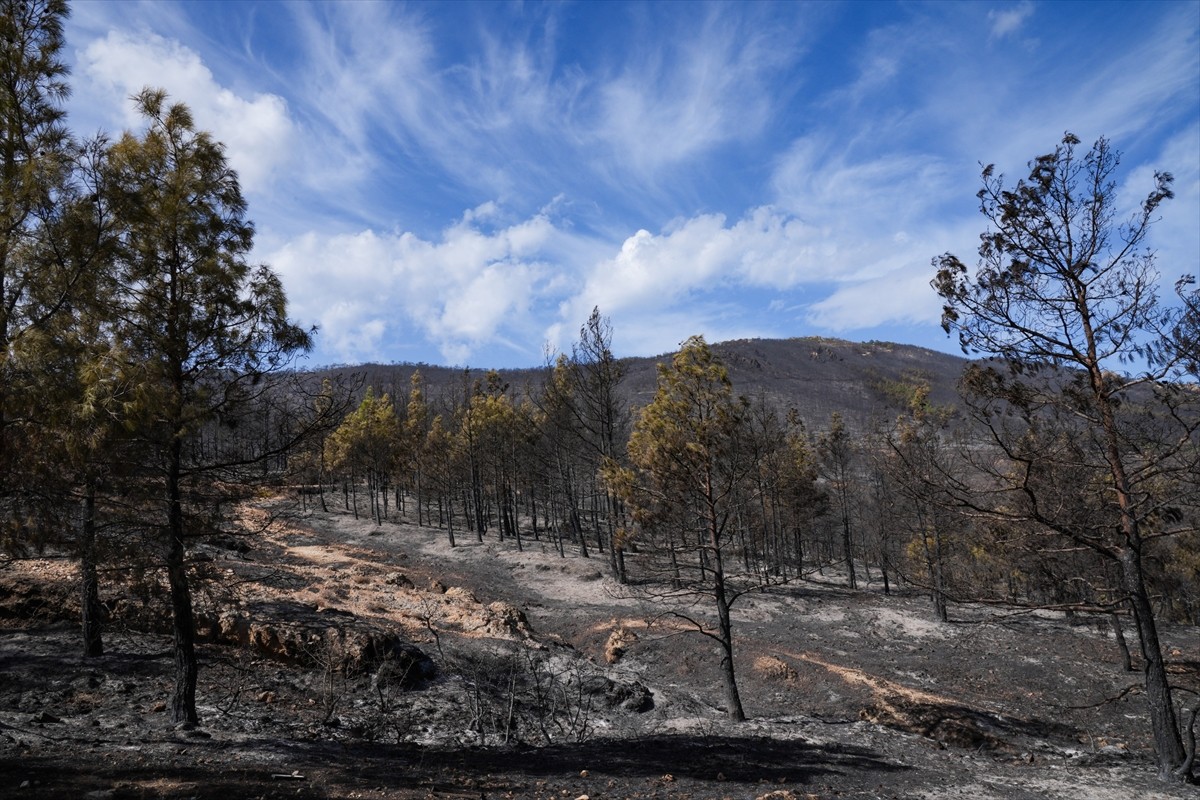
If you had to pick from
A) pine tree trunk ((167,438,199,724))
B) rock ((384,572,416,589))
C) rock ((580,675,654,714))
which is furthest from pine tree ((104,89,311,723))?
rock ((384,572,416,589))

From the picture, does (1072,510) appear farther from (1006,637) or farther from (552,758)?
(1006,637)

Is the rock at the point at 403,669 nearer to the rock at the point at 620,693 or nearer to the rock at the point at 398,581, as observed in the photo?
the rock at the point at 620,693

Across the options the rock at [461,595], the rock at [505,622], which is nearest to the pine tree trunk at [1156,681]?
the rock at [505,622]

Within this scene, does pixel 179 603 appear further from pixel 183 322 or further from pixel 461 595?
pixel 461 595

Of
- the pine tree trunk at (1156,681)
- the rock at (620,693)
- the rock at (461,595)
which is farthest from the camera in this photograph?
the rock at (461,595)

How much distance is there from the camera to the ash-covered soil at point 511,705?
798cm

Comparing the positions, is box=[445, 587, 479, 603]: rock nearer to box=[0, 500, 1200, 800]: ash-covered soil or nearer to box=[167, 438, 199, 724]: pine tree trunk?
box=[0, 500, 1200, 800]: ash-covered soil

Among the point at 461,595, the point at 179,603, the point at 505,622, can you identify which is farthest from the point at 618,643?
the point at 179,603

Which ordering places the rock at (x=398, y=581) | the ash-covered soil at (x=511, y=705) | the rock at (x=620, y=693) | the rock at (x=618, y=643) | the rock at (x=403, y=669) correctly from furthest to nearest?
the rock at (x=398, y=581) → the rock at (x=618, y=643) → the rock at (x=620, y=693) → the rock at (x=403, y=669) → the ash-covered soil at (x=511, y=705)

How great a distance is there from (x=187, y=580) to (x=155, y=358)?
3141 millimetres

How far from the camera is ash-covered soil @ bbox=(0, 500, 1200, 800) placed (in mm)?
7984

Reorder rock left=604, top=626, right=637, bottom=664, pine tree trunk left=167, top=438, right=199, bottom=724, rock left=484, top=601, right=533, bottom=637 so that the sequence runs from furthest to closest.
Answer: rock left=604, top=626, right=637, bottom=664 < rock left=484, top=601, right=533, bottom=637 < pine tree trunk left=167, top=438, right=199, bottom=724

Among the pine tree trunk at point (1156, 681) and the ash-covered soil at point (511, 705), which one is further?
the pine tree trunk at point (1156, 681)

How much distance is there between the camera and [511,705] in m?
10.6
